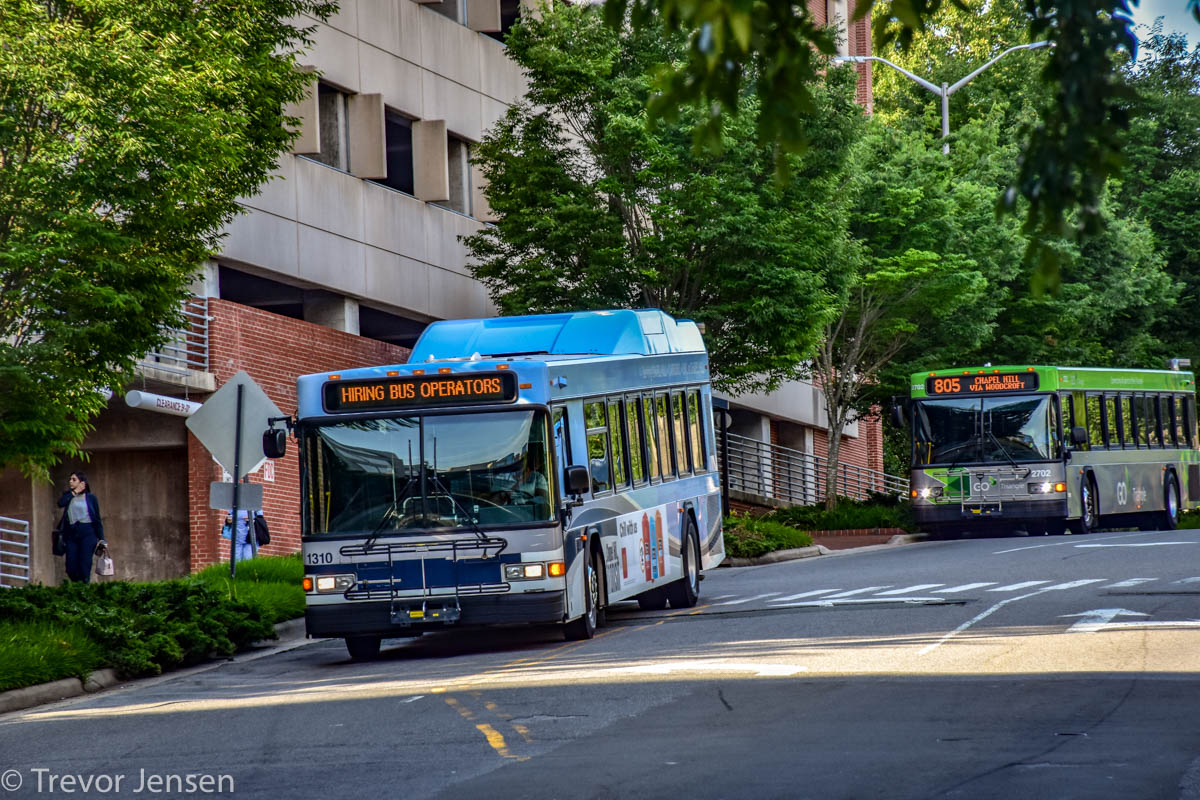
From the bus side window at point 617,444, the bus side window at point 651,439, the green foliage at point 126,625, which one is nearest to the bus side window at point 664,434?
the bus side window at point 651,439

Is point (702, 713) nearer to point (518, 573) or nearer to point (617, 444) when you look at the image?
point (518, 573)

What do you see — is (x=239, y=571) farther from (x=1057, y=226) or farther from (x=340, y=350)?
(x=1057, y=226)

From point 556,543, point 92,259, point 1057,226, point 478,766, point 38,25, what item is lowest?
point 478,766

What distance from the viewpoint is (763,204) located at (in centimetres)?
3142

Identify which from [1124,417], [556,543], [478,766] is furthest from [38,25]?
[1124,417]

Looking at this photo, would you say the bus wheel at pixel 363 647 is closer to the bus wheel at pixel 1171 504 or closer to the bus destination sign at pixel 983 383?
the bus destination sign at pixel 983 383

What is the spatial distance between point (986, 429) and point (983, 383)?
2.75 feet

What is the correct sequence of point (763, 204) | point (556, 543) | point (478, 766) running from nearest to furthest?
point (478, 766)
point (556, 543)
point (763, 204)

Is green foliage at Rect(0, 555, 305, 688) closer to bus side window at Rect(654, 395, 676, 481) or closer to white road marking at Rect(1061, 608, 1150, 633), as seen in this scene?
bus side window at Rect(654, 395, 676, 481)

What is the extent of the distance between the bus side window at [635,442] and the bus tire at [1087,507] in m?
16.8

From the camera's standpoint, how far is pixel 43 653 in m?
15.8

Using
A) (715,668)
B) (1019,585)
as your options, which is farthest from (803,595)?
(715,668)

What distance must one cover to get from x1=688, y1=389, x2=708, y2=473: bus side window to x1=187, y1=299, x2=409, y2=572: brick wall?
28.1 ft

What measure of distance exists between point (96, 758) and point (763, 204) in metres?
21.9
